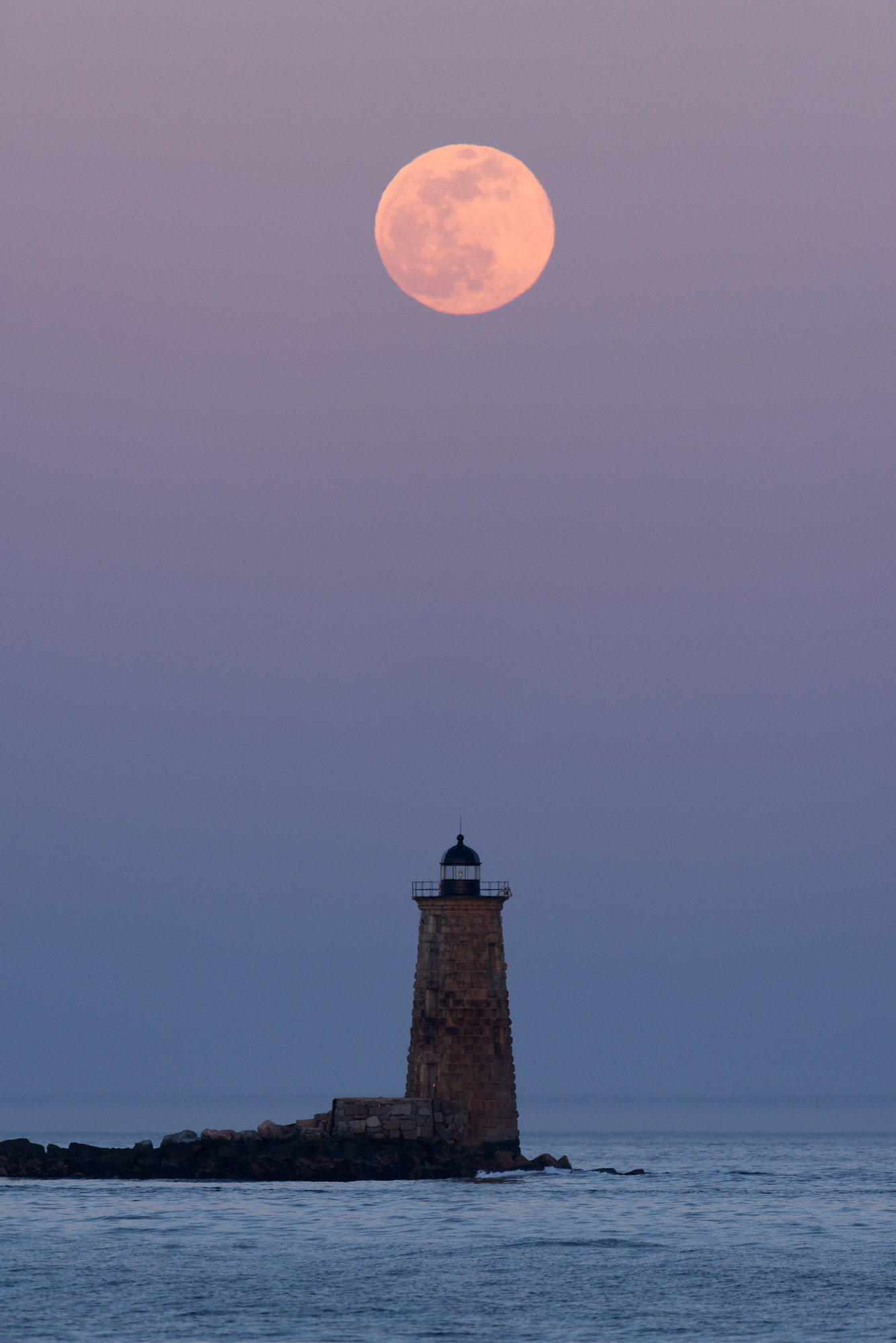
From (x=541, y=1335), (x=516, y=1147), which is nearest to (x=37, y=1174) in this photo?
(x=516, y=1147)

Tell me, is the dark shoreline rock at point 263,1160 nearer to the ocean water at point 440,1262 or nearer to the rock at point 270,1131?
the rock at point 270,1131

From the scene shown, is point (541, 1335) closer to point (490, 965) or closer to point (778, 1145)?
point (490, 965)

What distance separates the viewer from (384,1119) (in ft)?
194

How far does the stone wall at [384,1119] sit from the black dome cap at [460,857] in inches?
327

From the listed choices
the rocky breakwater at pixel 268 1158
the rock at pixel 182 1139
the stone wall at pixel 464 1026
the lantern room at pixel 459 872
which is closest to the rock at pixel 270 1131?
the rocky breakwater at pixel 268 1158

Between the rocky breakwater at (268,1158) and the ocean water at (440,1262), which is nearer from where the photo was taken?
the ocean water at (440,1262)

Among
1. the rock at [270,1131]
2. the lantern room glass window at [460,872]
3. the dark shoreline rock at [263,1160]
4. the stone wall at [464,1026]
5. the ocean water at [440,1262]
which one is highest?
the lantern room glass window at [460,872]

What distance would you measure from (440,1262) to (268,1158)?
53.1 feet

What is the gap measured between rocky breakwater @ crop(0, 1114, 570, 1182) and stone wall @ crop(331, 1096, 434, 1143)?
0.57 ft

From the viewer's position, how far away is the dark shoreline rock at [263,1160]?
189 feet

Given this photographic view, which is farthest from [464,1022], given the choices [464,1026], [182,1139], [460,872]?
[182,1139]

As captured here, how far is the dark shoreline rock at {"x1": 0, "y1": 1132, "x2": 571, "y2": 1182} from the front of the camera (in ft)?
189

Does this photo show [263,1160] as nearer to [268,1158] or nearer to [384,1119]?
[268,1158]

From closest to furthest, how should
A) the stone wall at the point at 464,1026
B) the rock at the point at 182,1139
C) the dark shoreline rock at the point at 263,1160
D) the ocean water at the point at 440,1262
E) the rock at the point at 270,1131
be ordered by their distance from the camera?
the ocean water at the point at 440,1262
the dark shoreline rock at the point at 263,1160
the stone wall at the point at 464,1026
the rock at the point at 270,1131
the rock at the point at 182,1139
